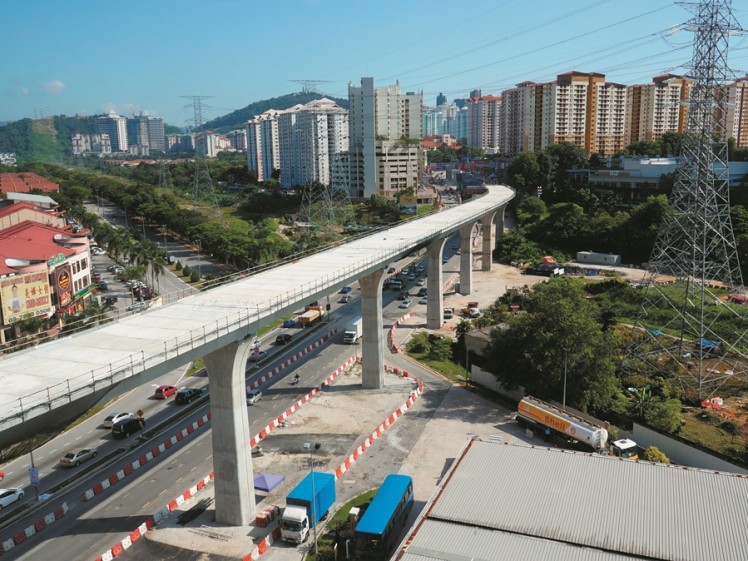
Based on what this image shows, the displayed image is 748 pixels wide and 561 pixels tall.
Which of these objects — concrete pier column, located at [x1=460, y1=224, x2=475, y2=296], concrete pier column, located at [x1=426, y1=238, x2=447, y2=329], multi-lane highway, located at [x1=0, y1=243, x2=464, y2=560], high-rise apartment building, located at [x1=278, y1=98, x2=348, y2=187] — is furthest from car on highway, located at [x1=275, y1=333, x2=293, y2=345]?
high-rise apartment building, located at [x1=278, y1=98, x2=348, y2=187]

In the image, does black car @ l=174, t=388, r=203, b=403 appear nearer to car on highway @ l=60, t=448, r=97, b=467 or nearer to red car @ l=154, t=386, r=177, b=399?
red car @ l=154, t=386, r=177, b=399

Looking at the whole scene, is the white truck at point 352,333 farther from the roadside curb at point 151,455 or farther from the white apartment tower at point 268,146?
the white apartment tower at point 268,146

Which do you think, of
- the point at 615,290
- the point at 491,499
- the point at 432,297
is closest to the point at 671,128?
the point at 615,290

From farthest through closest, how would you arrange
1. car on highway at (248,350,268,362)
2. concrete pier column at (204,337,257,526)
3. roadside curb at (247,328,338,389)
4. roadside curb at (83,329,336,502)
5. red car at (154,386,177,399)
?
car on highway at (248,350,268,362) → roadside curb at (247,328,338,389) → red car at (154,386,177,399) → roadside curb at (83,329,336,502) → concrete pier column at (204,337,257,526)

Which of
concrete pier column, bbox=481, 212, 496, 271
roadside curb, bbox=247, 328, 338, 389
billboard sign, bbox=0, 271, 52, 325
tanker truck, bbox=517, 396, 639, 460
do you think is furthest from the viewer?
concrete pier column, bbox=481, 212, 496, 271

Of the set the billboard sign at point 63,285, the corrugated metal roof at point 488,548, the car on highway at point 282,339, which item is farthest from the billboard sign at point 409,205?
the corrugated metal roof at point 488,548

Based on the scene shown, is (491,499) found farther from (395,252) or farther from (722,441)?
(395,252)

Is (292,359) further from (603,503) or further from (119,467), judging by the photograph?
(603,503)

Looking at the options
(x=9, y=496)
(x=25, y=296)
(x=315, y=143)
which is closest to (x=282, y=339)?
(x=25, y=296)
